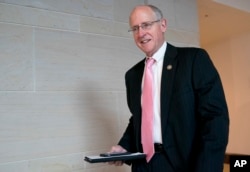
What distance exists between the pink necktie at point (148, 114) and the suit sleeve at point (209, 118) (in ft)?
0.57

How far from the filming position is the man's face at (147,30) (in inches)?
42.1

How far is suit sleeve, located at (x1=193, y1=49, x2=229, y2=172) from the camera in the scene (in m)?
0.91

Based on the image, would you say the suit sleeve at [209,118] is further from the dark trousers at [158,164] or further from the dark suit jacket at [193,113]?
the dark trousers at [158,164]

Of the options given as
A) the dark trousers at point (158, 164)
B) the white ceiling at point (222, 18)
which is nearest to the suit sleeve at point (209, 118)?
the dark trousers at point (158, 164)

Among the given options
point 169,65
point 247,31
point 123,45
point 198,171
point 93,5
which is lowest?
point 198,171

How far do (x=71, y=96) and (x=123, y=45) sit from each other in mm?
494

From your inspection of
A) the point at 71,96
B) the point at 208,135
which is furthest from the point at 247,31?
the point at 208,135

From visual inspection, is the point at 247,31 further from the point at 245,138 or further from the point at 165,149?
the point at 165,149

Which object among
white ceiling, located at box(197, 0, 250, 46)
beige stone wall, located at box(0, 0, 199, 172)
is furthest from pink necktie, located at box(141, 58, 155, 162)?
white ceiling, located at box(197, 0, 250, 46)

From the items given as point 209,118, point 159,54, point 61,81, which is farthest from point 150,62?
point 61,81

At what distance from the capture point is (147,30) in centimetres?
108

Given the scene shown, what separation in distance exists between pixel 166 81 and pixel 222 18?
6.47 ft

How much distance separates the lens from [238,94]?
131 inches

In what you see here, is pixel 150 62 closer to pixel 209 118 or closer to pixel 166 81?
pixel 166 81
